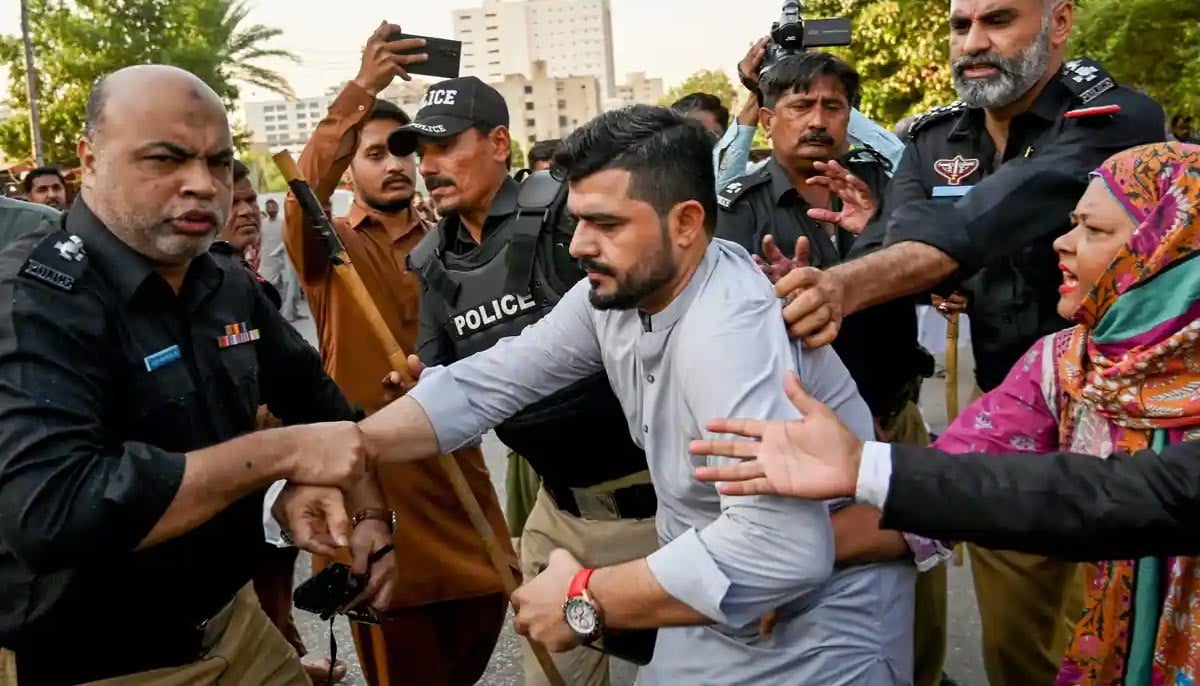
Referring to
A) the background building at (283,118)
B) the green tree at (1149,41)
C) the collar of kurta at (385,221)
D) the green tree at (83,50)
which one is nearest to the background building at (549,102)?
the background building at (283,118)

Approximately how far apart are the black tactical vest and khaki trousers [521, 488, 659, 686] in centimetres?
13

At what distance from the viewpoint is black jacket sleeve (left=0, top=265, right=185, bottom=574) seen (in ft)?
4.99

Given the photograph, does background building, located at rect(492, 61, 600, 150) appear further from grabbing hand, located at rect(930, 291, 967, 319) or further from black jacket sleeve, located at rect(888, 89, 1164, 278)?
black jacket sleeve, located at rect(888, 89, 1164, 278)

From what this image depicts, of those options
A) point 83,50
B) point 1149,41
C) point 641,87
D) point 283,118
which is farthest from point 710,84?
point 283,118

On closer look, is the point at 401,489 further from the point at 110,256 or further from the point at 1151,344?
the point at 1151,344

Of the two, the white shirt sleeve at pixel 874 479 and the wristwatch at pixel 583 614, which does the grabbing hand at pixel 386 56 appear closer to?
the wristwatch at pixel 583 614

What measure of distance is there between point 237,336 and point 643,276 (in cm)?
91

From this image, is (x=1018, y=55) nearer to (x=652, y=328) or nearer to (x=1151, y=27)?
(x=652, y=328)

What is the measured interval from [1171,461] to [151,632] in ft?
6.13

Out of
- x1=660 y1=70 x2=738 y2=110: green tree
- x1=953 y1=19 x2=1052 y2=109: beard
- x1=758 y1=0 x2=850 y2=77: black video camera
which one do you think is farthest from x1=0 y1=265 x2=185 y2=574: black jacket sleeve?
x1=660 y1=70 x2=738 y2=110: green tree

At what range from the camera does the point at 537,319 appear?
2.79m

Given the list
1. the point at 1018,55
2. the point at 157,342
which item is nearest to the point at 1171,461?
the point at 1018,55

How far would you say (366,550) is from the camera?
219 centimetres

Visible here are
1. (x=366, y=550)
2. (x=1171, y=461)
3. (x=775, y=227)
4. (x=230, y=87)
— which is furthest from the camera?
(x=230, y=87)
